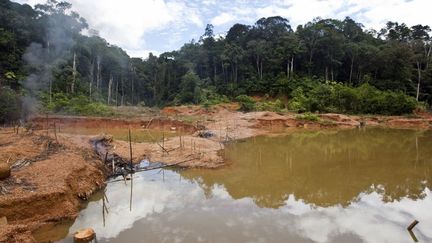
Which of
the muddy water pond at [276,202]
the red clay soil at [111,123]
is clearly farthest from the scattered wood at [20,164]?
the red clay soil at [111,123]

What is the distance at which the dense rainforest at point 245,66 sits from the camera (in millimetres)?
30422

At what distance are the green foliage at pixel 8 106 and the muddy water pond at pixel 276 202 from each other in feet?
42.3

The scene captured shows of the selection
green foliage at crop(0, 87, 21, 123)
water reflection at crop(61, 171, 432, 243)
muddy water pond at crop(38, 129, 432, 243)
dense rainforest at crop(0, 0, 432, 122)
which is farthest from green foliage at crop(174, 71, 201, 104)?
water reflection at crop(61, 171, 432, 243)

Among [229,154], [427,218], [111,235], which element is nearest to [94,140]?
[229,154]

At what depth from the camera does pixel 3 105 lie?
19.9 m

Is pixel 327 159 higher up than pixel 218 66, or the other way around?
pixel 218 66

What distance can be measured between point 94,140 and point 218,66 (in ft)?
123

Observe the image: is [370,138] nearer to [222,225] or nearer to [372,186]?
[372,186]

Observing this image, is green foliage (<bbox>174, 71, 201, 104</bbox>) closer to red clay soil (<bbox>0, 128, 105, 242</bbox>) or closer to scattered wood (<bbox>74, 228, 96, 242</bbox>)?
red clay soil (<bbox>0, 128, 105, 242</bbox>)

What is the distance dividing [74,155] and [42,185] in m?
2.95

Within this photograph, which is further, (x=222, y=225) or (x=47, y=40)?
(x=47, y=40)

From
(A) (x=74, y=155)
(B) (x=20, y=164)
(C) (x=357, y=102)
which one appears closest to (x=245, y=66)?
(C) (x=357, y=102)

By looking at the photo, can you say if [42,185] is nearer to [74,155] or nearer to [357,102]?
[74,155]

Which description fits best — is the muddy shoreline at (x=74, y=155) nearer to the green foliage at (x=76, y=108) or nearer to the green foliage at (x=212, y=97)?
the green foliage at (x=76, y=108)
